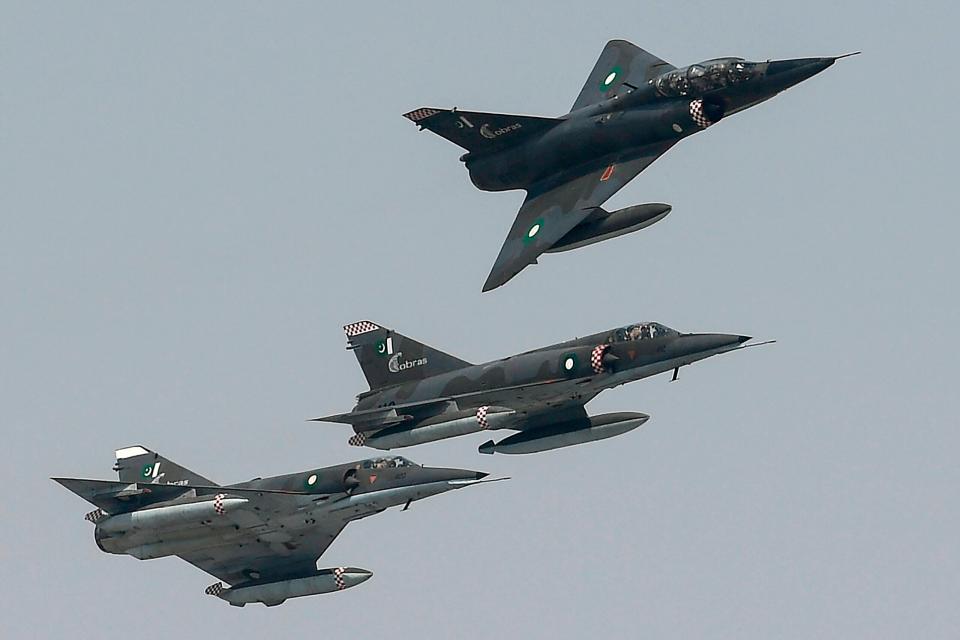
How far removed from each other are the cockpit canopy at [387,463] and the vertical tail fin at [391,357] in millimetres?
5694

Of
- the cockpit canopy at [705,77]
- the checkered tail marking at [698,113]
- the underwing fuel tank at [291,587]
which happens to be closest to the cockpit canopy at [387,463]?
the underwing fuel tank at [291,587]

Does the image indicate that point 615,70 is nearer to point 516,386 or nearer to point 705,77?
point 705,77

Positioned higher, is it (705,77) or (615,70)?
(615,70)

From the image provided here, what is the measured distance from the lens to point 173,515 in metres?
92.2

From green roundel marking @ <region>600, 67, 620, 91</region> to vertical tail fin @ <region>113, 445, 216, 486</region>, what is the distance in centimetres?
2526

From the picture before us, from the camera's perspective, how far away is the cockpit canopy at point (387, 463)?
3553 inches

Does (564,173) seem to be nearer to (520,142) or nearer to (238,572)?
(520,142)

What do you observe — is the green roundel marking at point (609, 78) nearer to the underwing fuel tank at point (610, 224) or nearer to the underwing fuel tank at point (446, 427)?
the underwing fuel tank at point (610, 224)

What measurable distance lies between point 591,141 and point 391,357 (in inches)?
580

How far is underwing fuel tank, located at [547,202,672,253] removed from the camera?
282 feet

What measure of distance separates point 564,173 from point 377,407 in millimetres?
13465

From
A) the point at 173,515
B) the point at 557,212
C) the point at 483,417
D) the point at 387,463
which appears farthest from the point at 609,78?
the point at 173,515

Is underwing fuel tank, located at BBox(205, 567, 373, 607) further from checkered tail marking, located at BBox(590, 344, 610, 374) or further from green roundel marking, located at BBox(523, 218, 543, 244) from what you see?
green roundel marking, located at BBox(523, 218, 543, 244)

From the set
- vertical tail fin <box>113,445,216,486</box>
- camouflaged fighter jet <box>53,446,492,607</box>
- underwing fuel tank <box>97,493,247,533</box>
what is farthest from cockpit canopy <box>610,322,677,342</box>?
vertical tail fin <box>113,445,216,486</box>
